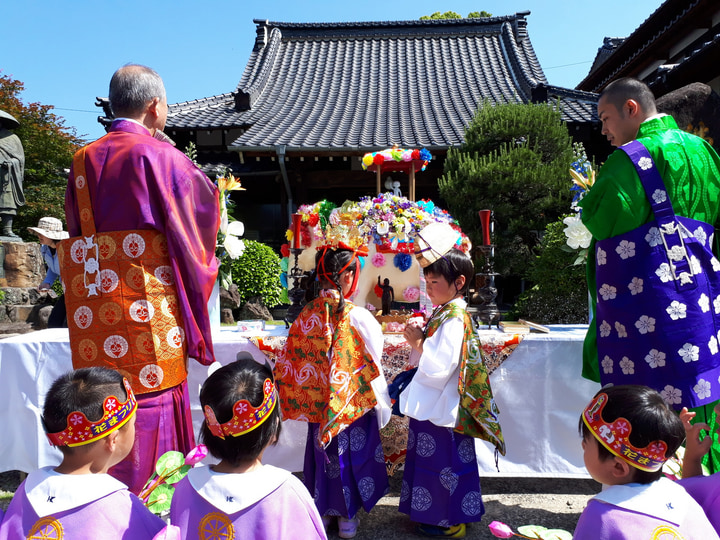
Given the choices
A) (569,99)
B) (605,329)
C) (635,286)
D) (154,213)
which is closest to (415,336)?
(605,329)

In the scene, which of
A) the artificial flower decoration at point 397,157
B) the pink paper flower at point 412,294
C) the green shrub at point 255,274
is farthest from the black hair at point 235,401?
the green shrub at point 255,274

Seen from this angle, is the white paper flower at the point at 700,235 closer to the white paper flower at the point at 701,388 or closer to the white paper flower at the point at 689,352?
the white paper flower at the point at 689,352

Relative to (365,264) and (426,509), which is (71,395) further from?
(365,264)

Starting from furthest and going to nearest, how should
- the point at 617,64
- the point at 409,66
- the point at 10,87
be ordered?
the point at 10,87, the point at 409,66, the point at 617,64

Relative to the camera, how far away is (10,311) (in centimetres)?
841

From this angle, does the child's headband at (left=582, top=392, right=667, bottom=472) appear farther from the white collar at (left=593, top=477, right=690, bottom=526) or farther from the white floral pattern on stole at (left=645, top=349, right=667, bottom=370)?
the white floral pattern on stole at (left=645, top=349, right=667, bottom=370)

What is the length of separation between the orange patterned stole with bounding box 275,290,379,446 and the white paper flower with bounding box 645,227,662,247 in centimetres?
131

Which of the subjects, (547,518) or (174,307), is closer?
(174,307)

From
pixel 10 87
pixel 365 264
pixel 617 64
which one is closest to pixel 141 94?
pixel 365 264

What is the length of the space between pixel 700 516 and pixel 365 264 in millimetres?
2590

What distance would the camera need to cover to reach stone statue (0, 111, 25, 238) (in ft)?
30.8

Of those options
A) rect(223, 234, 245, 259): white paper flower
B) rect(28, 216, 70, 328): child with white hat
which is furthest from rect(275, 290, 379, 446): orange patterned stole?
rect(28, 216, 70, 328): child with white hat

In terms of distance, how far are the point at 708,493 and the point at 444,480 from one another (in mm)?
1263

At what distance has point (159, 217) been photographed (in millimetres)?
1914
